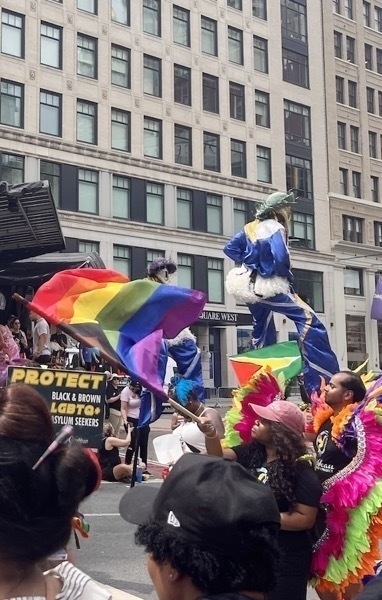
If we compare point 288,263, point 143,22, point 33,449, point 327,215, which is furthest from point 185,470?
point 327,215

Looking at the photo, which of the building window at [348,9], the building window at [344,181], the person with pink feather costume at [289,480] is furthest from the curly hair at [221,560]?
the building window at [348,9]

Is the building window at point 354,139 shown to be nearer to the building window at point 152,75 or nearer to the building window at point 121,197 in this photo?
the building window at point 152,75

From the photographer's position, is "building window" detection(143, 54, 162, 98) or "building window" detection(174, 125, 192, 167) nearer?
"building window" detection(143, 54, 162, 98)

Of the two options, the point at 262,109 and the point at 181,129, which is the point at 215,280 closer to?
the point at 181,129

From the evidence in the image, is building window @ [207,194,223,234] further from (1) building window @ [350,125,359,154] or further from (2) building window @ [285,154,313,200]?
(1) building window @ [350,125,359,154]

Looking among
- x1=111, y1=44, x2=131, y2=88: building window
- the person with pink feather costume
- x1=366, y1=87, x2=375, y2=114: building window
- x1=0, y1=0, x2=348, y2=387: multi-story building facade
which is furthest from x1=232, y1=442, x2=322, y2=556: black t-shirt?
x1=366, y1=87, x2=375, y2=114: building window

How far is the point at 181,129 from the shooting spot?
35.6 m

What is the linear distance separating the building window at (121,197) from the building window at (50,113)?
3433mm

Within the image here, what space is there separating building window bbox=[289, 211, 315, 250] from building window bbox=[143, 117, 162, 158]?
9.38m

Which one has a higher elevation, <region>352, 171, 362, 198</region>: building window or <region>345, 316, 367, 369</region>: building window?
<region>352, 171, 362, 198</region>: building window

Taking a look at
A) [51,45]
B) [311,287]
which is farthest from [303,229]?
[51,45]

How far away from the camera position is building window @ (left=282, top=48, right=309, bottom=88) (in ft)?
137

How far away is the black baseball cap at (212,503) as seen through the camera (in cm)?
185

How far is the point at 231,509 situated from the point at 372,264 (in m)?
44.8
